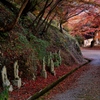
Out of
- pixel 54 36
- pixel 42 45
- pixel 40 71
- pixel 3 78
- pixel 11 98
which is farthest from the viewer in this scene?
pixel 54 36

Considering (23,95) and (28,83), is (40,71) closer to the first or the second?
(28,83)

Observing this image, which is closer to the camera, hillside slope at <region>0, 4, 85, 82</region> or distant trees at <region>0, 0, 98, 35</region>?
hillside slope at <region>0, 4, 85, 82</region>

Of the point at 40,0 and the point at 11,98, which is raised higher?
the point at 40,0

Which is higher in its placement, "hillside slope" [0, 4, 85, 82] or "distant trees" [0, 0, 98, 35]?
"distant trees" [0, 0, 98, 35]

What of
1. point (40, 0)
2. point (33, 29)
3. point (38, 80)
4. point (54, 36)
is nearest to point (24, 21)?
point (33, 29)

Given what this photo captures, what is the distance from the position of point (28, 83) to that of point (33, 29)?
17.4 feet

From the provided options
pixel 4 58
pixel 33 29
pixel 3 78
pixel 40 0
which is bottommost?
pixel 3 78

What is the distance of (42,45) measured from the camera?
1193 cm

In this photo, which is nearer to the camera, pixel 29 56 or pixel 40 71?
pixel 29 56

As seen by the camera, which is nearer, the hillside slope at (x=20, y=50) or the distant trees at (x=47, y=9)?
the hillside slope at (x=20, y=50)

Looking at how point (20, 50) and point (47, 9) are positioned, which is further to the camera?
point (47, 9)

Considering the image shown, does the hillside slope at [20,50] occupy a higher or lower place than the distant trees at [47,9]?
lower

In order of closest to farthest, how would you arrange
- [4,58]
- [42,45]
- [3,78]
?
[3,78] < [4,58] < [42,45]

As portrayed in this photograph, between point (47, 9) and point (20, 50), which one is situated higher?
point (47, 9)
